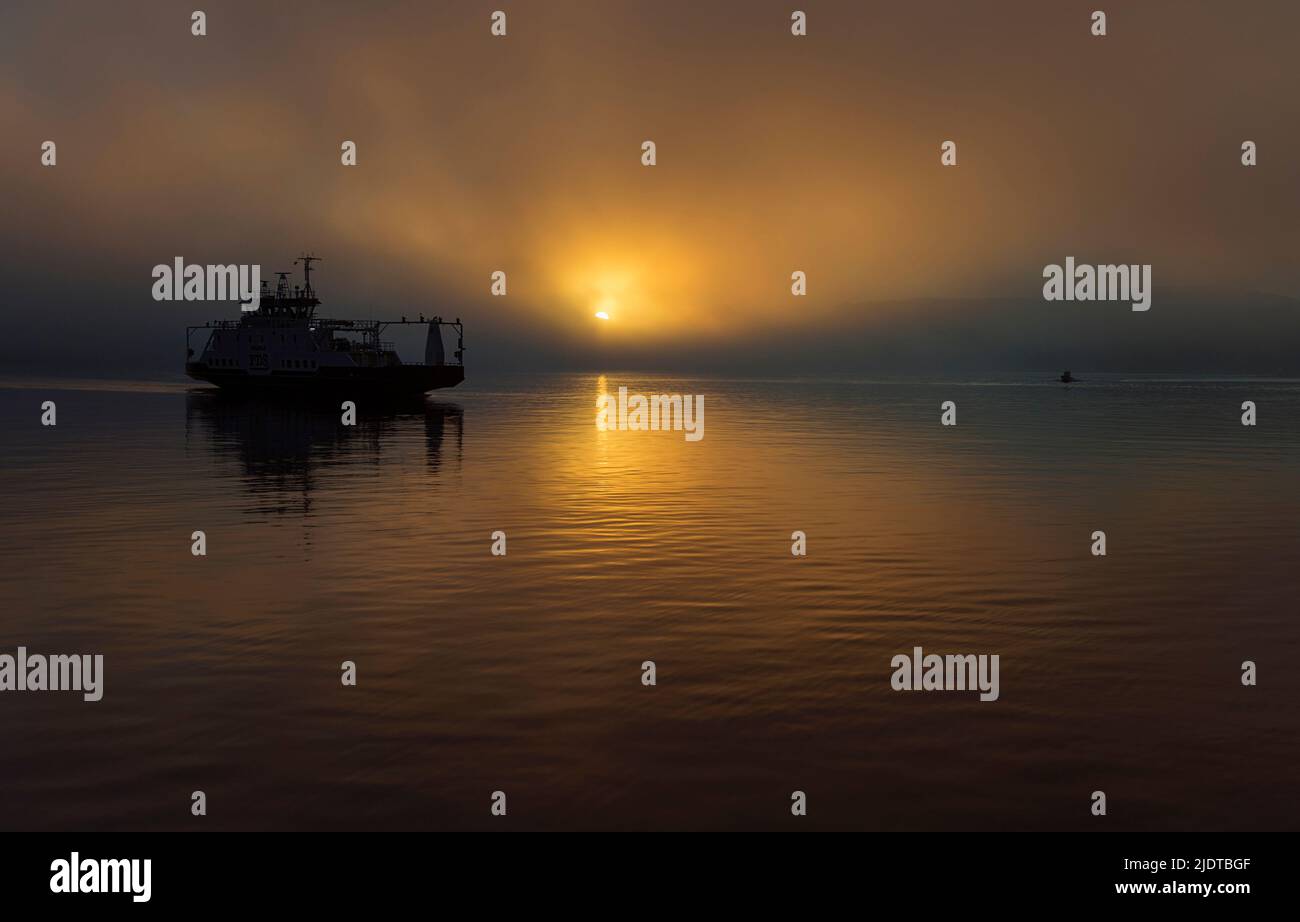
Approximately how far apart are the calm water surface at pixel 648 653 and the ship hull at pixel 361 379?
237 feet

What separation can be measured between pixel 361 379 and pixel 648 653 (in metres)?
95.2

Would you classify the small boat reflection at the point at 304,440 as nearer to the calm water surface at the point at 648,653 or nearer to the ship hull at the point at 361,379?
the calm water surface at the point at 648,653

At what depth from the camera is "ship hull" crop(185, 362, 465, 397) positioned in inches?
4077

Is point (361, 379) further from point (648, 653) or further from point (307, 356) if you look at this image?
point (648, 653)

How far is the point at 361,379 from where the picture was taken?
4070 inches

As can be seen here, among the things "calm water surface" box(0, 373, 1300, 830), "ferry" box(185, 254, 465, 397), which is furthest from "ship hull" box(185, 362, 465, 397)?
"calm water surface" box(0, 373, 1300, 830)

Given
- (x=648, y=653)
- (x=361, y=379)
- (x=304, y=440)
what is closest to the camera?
(x=648, y=653)

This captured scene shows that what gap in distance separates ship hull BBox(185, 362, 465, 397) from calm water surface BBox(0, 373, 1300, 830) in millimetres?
72175

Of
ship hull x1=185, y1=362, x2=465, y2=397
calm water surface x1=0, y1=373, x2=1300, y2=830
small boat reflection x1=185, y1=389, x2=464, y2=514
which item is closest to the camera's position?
calm water surface x1=0, y1=373, x2=1300, y2=830

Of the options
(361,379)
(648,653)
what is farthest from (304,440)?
(361,379)

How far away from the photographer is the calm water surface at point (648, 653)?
29.0ft

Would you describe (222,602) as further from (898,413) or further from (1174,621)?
(898,413)

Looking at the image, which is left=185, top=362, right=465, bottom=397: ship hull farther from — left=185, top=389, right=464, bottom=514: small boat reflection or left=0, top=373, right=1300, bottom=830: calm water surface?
left=0, top=373, right=1300, bottom=830: calm water surface
